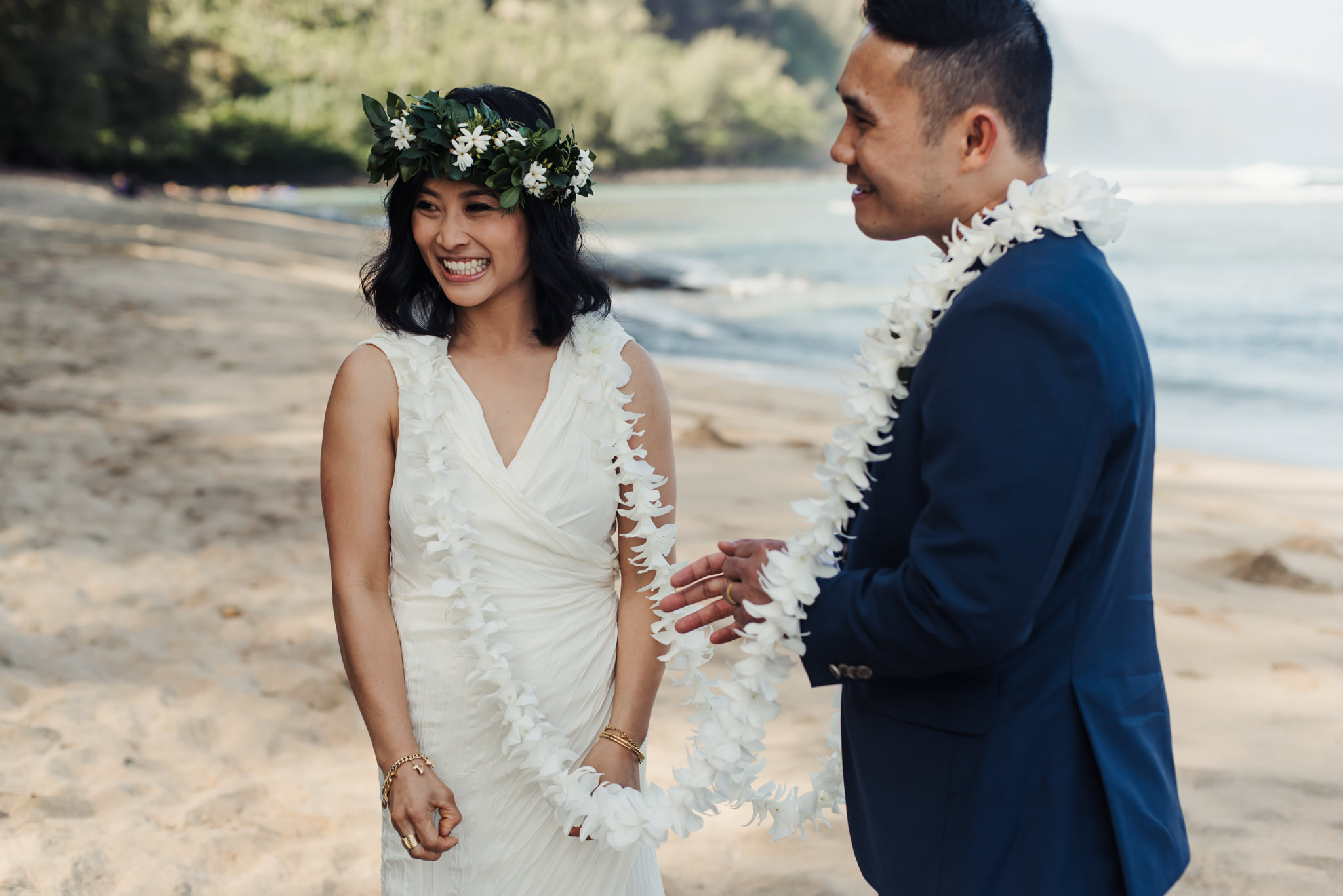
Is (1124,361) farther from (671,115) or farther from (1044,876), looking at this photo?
(671,115)

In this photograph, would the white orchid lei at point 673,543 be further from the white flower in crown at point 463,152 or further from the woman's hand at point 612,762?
the white flower in crown at point 463,152

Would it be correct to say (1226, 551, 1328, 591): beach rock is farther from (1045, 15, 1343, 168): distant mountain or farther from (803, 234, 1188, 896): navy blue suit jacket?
(1045, 15, 1343, 168): distant mountain

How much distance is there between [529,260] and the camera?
258 cm

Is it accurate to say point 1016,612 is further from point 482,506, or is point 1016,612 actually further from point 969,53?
point 482,506

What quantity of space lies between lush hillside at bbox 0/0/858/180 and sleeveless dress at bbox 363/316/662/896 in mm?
43631

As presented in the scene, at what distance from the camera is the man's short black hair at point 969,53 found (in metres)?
1.63

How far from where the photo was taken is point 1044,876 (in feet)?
5.37

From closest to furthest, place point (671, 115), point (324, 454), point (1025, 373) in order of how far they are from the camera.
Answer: point (1025, 373) → point (324, 454) → point (671, 115)

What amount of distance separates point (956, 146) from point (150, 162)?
A: 75.7m

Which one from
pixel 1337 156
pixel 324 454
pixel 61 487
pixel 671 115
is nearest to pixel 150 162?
pixel 671 115

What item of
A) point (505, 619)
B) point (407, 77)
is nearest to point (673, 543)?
point (505, 619)

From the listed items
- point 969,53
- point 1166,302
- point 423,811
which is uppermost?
point 969,53

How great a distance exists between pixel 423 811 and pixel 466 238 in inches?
49.9

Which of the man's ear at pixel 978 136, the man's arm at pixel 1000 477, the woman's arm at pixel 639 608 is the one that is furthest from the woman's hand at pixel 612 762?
the man's ear at pixel 978 136
